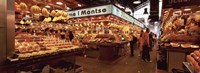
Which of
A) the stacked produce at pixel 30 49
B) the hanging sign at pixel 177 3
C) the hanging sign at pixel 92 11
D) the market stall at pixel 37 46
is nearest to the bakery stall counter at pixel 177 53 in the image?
the hanging sign at pixel 177 3

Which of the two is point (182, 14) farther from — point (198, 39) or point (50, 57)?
point (50, 57)

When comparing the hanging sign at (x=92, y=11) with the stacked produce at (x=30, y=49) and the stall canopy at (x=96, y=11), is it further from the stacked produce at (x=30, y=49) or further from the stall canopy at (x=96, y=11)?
the stacked produce at (x=30, y=49)

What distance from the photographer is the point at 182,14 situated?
6559 millimetres

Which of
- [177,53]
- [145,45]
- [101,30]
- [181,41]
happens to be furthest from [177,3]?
[101,30]

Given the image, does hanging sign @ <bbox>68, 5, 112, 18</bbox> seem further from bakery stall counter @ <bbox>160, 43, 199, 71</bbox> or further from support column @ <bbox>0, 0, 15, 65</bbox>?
support column @ <bbox>0, 0, 15, 65</bbox>

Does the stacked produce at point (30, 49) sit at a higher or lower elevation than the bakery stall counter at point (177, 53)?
higher

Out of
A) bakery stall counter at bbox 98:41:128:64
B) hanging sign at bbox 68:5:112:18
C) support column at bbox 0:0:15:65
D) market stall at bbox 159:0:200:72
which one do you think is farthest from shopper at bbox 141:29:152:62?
support column at bbox 0:0:15:65

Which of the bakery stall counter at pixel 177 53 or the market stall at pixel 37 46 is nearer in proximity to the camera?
the market stall at pixel 37 46

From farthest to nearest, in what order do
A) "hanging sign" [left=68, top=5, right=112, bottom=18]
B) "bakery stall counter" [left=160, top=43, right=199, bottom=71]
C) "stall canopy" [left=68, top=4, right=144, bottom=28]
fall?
"hanging sign" [left=68, top=5, right=112, bottom=18] → "stall canopy" [left=68, top=4, right=144, bottom=28] → "bakery stall counter" [left=160, top=43, right=199, bottom=71]

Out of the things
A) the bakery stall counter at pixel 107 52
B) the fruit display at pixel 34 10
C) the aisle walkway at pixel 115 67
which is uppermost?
the fruit display at pixel 34 10

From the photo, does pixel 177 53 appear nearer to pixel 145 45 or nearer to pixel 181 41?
pixel 181 41

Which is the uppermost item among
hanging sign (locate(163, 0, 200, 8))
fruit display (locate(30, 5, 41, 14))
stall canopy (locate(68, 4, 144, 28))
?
stall canopy (locate(68, 4, 144, 28))

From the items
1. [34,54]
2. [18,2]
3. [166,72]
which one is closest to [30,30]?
[18,2]

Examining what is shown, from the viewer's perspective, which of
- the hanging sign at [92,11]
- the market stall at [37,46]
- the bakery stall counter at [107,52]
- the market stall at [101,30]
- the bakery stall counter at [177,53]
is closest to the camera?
the market stall at [37,46]
